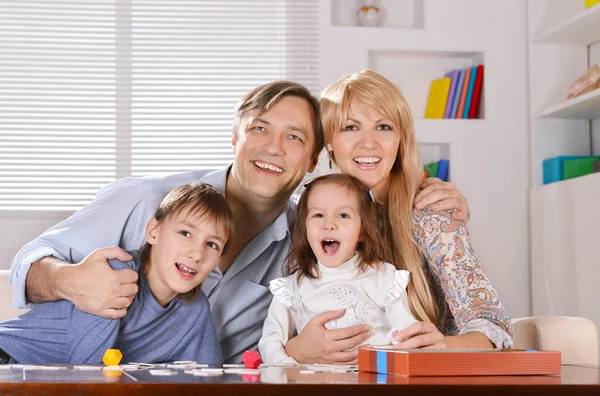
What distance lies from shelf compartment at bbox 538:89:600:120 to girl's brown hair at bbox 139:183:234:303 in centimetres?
222

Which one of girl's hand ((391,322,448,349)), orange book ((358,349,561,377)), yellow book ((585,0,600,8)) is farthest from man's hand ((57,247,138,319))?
yellow book ((585,0,600,8))

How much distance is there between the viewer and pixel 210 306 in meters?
2.26

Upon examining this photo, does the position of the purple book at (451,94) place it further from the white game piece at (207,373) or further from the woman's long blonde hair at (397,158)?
the white game piece at (207,373)

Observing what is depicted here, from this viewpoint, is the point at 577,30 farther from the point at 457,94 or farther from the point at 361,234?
the point at 361,234

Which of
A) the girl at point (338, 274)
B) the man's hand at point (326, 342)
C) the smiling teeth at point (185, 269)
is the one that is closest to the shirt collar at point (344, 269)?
the girl at point (338, 274)

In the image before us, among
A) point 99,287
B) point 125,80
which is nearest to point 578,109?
point 125,80

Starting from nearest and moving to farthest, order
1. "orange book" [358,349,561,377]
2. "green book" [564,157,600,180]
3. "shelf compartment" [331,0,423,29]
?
"orange book" [358,349,561,377] < "green book" [564,157,600,180] < "shelf compartment" [331,0,423,29]

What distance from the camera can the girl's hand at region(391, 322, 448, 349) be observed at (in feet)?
5.10

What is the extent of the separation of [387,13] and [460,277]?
2789 mm

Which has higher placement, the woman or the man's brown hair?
the man's brown hair

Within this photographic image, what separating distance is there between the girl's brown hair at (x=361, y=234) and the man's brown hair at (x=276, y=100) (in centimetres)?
29

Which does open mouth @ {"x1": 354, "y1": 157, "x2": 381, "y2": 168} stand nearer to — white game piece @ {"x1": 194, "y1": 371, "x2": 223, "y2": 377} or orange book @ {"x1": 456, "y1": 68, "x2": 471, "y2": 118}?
white game piece @ {"x1": 194, "y1": 371, "x2": 223, "y2": 377}

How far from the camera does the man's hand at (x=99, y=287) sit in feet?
5.97

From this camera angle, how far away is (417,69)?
4387mm
